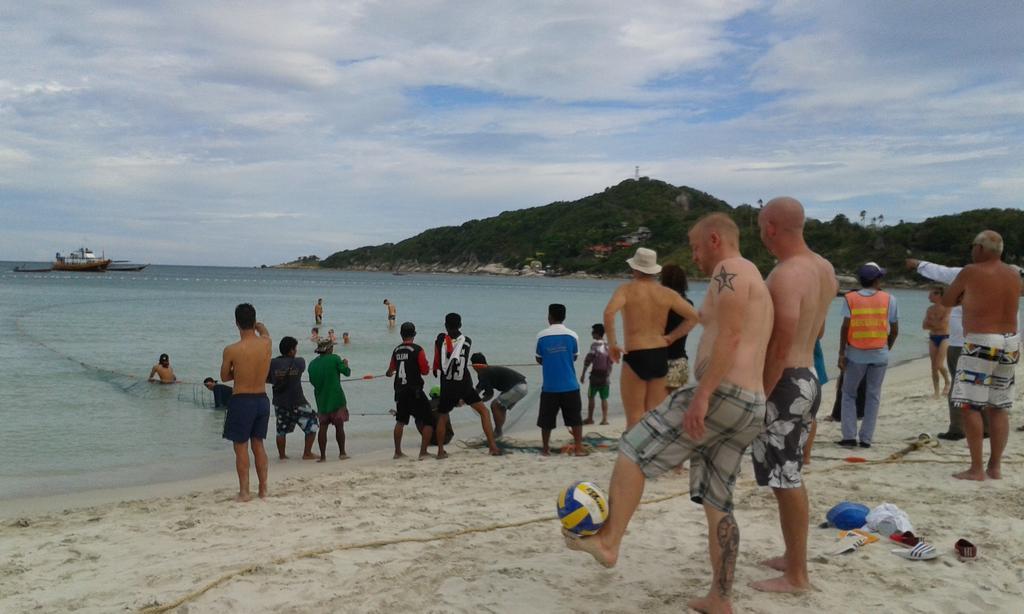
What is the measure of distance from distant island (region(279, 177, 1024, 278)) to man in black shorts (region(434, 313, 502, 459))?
70084 millimetres

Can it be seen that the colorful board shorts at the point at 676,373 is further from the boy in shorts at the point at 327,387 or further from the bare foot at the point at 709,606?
the boy in shorts at the point at 327,387

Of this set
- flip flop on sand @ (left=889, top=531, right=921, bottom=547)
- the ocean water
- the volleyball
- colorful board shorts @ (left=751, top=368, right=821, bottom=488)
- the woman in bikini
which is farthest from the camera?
the woman in bikini

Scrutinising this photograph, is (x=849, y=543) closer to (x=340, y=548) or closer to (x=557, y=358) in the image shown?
(x=340, y=548)

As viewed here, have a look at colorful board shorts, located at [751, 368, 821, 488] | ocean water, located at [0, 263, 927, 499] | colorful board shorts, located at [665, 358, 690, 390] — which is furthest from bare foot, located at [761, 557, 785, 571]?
ocean water, located at [0, 263, 927, 499]

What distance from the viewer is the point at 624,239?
124375mm

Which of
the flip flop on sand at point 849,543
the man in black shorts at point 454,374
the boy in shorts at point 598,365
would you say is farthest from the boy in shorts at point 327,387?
the flip flop on sand at point 849,543

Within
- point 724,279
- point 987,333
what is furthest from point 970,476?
point 724,279

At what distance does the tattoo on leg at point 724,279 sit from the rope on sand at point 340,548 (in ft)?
8.50

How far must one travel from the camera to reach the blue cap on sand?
493cm

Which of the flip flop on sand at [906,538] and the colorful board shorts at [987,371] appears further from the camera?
the colorful board shorts at [987,371]

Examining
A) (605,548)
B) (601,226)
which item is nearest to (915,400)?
(605,548)

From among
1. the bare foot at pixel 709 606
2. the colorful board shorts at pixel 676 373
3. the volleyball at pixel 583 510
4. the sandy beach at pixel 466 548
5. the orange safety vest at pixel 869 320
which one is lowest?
the sandy beach at pixel 466 548

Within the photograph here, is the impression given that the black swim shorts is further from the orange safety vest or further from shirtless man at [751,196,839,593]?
shirtless man at [751,196,839,593]

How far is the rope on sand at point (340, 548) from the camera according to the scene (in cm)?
398
